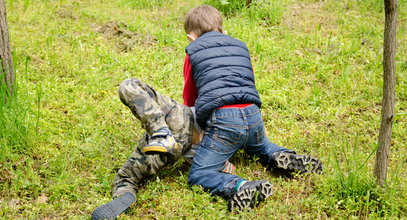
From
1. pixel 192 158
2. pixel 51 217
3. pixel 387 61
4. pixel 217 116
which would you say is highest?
pixel 387 61

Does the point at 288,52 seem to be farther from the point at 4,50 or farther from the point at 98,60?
the point at 4,50

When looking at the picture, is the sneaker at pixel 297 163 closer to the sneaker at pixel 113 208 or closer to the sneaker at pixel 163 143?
the sneaker at pixel 163 143

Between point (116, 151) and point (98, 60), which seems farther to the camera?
point (98, 60)

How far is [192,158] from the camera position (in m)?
3.65

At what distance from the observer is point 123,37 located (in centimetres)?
621

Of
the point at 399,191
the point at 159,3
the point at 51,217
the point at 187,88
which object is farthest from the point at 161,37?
the point at 399,191

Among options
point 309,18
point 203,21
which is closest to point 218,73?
point 203,21

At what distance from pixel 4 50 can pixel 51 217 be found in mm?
1624

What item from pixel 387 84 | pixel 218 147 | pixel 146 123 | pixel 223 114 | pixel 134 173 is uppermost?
pixel 387 84

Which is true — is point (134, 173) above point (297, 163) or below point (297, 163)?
below

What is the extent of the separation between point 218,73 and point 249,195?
0.95 metres

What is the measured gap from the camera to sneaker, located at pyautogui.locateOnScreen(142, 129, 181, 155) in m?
3.17

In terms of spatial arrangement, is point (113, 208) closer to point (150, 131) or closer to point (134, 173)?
point (134, 173)

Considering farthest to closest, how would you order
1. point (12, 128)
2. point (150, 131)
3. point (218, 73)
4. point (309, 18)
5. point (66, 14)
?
point (66, 14)
point (309, 18)
point (12, 128)
point (218, 73)
point (150, 131)
